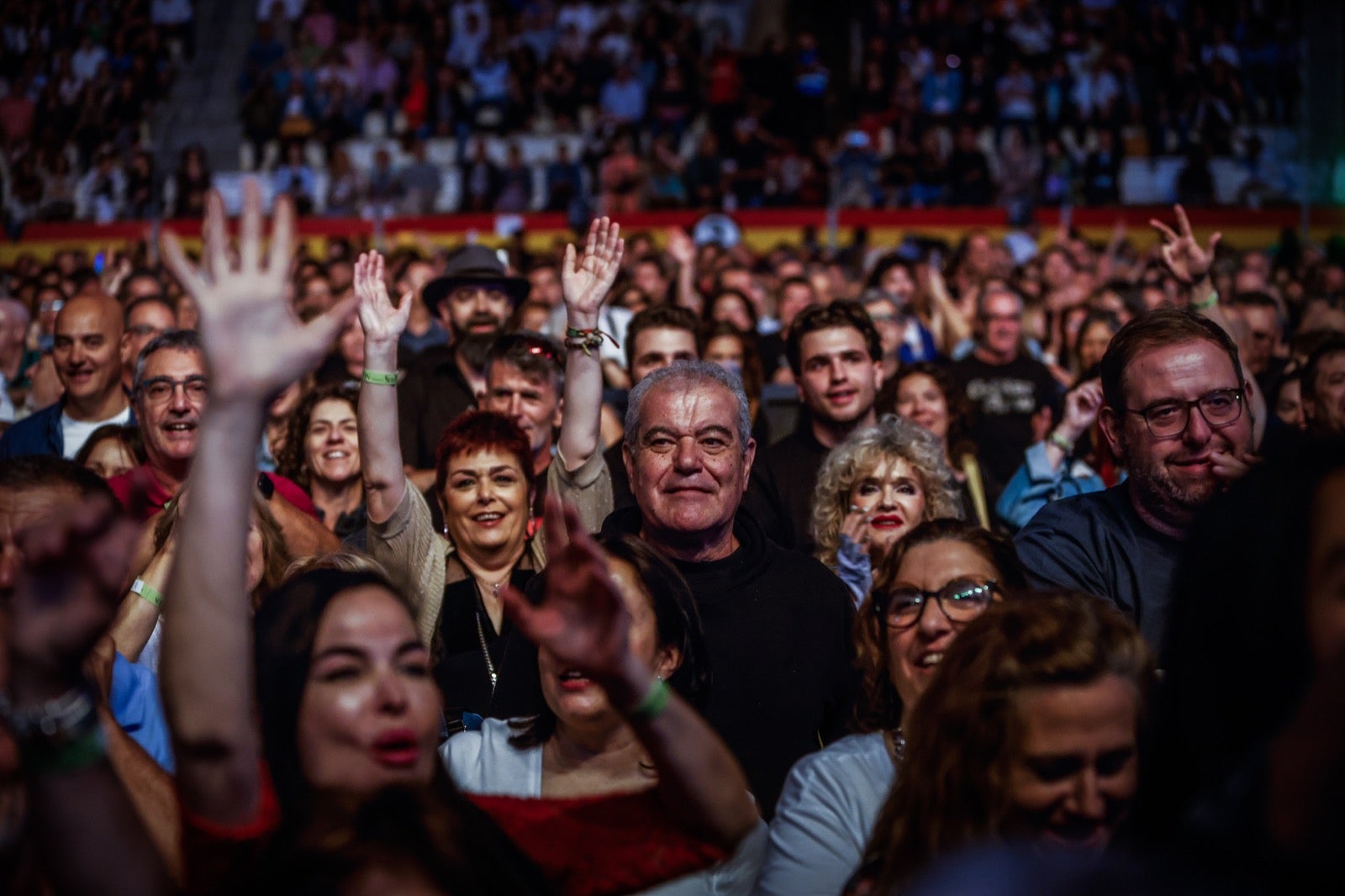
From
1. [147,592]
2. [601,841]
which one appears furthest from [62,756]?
[147,592]

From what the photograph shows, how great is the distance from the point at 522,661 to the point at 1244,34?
18.0m

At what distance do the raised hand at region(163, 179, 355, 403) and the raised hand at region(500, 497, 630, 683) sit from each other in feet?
1.50

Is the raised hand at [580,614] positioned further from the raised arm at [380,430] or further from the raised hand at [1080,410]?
the raised hand at [1080,410]

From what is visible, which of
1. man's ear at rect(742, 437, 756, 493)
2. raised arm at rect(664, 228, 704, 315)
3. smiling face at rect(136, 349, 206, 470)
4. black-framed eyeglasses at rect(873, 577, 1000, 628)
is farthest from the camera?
raised arm at rect(664, 228, 704, 315)

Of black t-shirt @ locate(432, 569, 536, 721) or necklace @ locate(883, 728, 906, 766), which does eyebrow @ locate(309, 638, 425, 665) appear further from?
black t-shirt @ locate(432, 569, 536, 721)

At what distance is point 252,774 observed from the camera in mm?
2078

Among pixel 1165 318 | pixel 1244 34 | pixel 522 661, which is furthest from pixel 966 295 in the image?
pixel 1244 34

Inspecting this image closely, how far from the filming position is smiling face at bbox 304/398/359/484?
546 cm

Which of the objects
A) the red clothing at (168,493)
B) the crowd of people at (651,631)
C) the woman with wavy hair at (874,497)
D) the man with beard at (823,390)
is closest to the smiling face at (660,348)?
the man with beard at (823,390)

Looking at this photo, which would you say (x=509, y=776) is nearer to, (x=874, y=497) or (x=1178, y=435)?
(x=1178, y=435)

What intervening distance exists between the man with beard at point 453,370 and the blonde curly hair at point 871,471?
1624 mm

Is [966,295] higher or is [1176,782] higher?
[966,295]

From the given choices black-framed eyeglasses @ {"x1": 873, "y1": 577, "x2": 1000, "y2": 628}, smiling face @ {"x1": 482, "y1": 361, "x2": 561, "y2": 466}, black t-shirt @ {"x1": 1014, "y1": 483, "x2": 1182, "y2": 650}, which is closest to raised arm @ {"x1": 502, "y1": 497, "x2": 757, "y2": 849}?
black-framed eyeglasses @ {"x1": 873, "y1": 577, "x2": 1000, "y2": 628}

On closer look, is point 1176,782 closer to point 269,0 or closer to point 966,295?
point 966,295
